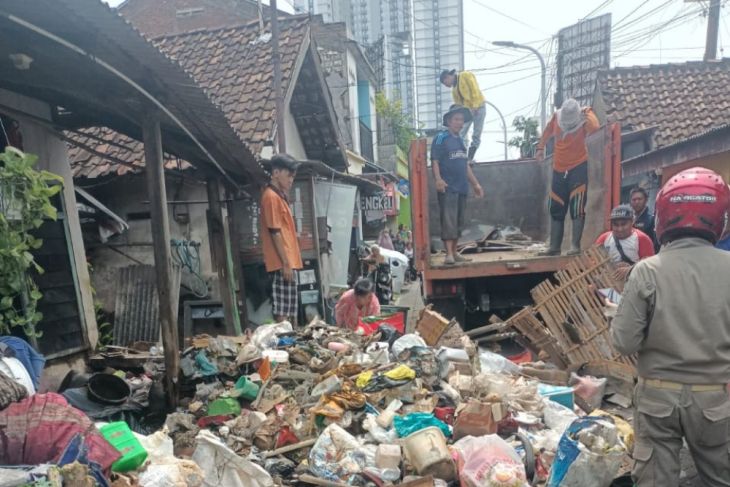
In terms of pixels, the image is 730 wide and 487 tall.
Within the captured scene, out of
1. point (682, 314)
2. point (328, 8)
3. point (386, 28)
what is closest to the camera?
point (682, 314)

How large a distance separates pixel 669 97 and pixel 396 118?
14.4 m

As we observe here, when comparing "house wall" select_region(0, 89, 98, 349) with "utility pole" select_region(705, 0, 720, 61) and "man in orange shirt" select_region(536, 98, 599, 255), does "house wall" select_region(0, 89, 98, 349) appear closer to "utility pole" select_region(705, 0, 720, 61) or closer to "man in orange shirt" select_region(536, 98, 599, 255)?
"man in orange shirt" select_region(536, 98, 599, 255)

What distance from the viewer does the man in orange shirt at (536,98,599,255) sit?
570cm

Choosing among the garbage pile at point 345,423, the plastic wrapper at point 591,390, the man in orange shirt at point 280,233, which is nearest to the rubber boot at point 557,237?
the garbage pile at point 345,423

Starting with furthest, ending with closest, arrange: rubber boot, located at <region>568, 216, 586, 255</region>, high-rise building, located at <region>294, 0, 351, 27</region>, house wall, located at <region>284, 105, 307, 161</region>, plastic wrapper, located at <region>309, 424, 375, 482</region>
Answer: high-rise building, located at <region>294, 0, 351, 27</region>, house wall, located at <region>284, 105, 307, 161</region>, rubber boot, located at <region>568, 216, 586, 255</region>, plastic wrapper, located at <region>309, 424, 375, 482</region>

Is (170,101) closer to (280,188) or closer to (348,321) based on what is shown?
(280,188)

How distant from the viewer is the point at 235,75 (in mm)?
9062

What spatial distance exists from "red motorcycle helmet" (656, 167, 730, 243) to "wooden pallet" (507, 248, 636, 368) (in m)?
2.22

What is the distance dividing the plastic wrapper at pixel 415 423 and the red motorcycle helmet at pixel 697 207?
70.6 inches

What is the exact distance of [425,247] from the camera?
5891mm

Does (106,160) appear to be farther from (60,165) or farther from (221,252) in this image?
(221,252)

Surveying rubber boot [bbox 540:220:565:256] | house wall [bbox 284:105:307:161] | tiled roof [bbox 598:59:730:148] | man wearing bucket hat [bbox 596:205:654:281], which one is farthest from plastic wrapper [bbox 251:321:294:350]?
tiled roof [bbox 598:59:730:148]

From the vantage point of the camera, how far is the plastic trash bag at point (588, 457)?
2.56m

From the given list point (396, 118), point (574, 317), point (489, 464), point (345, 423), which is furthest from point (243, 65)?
point (396, 118)
